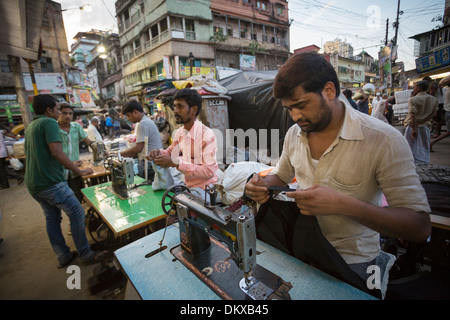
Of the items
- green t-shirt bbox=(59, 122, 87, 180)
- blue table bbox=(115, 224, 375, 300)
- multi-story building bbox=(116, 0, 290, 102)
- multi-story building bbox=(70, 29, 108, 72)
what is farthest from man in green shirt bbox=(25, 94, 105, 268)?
multi-story building bbox=(70, 29, 108, 72)

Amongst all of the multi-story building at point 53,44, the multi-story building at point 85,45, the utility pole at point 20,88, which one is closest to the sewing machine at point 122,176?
the utility pole at point 20,88

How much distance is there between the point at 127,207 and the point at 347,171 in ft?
7.09

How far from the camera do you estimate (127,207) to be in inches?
91.3

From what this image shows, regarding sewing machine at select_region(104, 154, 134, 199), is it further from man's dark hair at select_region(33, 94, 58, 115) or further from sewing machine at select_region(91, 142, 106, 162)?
sewing machine at select_region(91, 142, 106, 162)

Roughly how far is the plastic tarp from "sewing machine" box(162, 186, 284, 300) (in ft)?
16.4

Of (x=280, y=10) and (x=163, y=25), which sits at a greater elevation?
(x=280, y=10)

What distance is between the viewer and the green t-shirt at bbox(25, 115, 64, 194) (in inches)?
94.4

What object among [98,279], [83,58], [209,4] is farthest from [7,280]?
[83,58]

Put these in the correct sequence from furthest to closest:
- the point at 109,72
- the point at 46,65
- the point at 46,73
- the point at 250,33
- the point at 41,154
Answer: the point at 109,72
the point at 250,33
the point at 46,65
the point at 46,73
the point at 41,154

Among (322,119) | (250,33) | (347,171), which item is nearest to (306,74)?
(322,119)

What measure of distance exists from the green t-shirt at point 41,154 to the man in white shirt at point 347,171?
2.49 meters

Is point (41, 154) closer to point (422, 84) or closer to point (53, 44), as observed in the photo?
point (422, 84)

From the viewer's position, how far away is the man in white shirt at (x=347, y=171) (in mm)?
887
